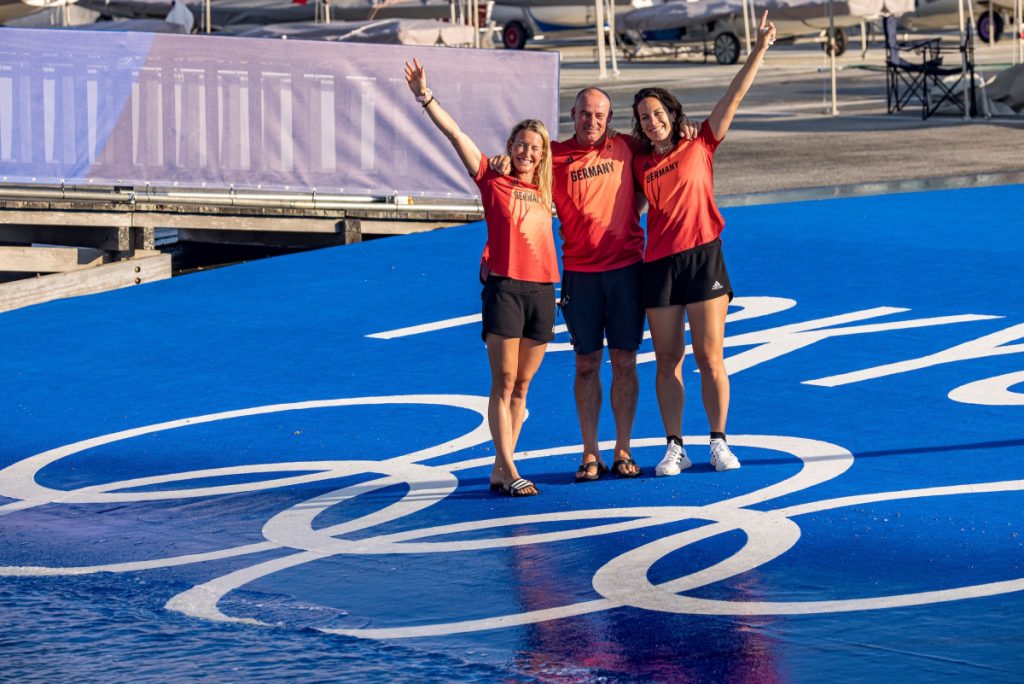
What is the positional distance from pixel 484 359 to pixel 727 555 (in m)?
4.53

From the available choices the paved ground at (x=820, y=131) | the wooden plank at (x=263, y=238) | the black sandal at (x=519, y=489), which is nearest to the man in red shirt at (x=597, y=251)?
the black sandal at (x=519, y=489)

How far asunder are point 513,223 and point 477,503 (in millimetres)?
1316

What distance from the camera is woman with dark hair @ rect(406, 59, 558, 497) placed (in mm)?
7973

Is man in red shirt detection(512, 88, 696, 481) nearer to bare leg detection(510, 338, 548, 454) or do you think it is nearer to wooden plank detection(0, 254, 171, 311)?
bare leg detection(510, 338, 548, 454)

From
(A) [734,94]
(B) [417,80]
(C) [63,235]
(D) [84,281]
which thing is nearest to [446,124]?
(B) [417,80]

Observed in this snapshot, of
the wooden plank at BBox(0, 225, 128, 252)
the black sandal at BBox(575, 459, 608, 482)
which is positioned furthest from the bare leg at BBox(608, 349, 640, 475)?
the wooden plank at BBox(0, 225, 128, 252)

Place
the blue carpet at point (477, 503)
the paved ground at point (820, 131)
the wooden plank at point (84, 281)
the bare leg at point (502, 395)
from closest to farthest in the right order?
the blue carpet at point (477, 503) → the bare leg at point (502, 395) → the wooden plank at point (84, 281) → the paved ground at point (820, 131)

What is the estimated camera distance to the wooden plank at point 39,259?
1609 cm

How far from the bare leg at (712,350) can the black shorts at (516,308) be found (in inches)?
29.1

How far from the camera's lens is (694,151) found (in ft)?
26.9

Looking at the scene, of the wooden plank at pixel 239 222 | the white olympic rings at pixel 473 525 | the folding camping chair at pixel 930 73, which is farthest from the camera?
the folding camping chair at pixel 930 73

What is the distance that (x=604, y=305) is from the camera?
825 cm

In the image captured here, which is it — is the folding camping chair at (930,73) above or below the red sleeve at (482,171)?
above

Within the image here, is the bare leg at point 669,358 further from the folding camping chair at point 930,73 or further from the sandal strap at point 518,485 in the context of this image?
the folding camping chair at point 930,73
